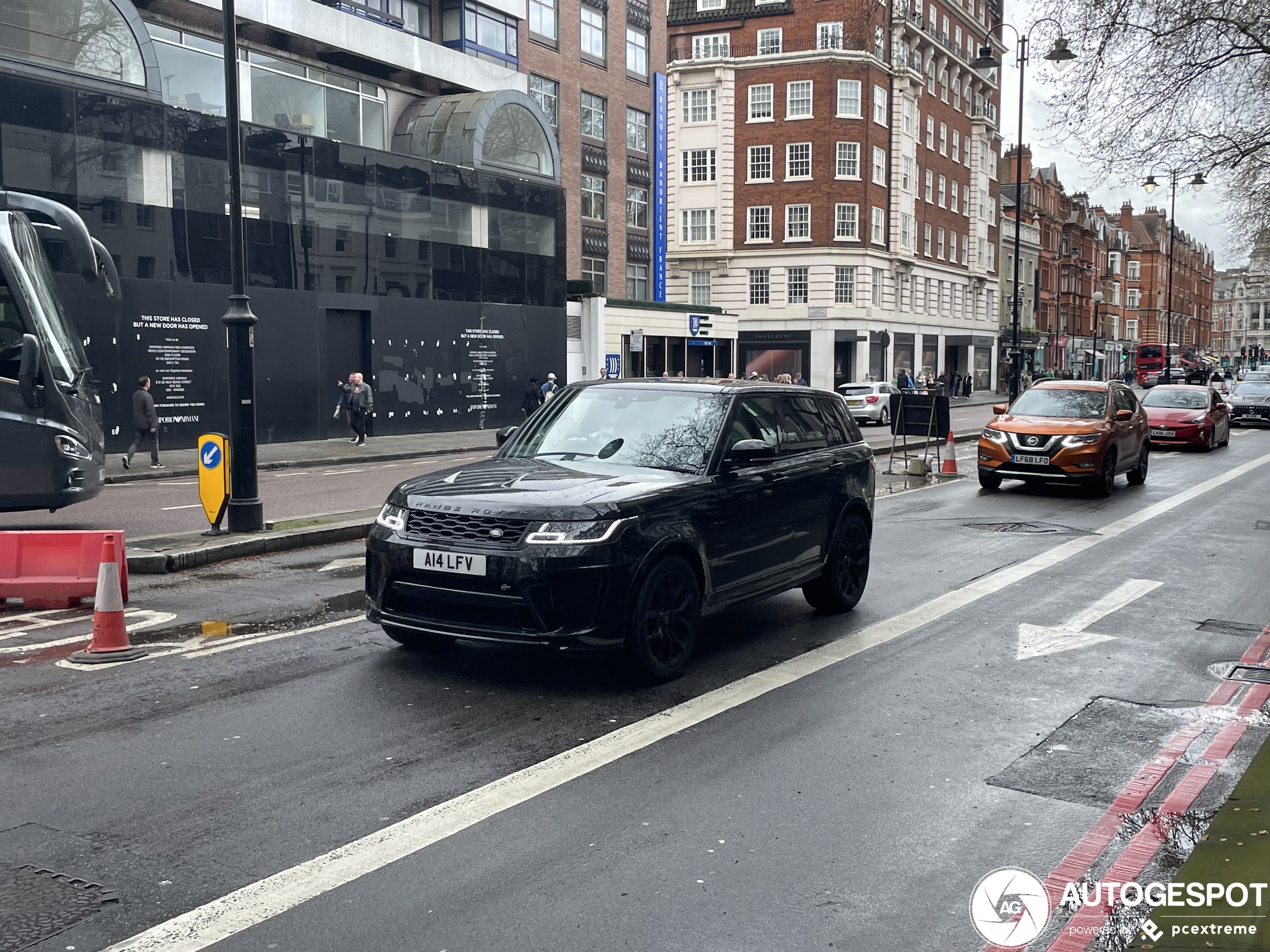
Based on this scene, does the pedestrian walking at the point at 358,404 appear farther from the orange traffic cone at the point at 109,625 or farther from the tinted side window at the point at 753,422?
the tinted side window at the point at 753,422

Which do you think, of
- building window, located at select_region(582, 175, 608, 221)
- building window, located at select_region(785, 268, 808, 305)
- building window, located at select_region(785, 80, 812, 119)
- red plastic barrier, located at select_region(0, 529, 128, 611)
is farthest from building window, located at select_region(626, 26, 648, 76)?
red plastic barrier, located at select_region(0, 529, 128, 611)

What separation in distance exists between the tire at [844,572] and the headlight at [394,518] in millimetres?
3196

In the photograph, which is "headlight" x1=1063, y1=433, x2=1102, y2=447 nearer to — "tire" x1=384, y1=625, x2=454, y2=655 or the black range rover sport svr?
the black range rover sport svr

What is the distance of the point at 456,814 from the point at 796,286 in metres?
55.0

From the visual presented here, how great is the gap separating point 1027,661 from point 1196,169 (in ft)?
42.1

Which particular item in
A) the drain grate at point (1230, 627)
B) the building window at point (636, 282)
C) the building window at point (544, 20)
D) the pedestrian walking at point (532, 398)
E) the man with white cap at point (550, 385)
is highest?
the building window at point (544, 20)

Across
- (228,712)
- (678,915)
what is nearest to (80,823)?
(228,712)

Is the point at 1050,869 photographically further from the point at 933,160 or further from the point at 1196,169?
the point at 933,160

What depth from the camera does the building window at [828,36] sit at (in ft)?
186

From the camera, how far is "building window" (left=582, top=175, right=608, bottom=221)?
1794 inches

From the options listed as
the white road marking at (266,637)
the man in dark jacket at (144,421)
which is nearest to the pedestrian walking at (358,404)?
the man in dark jacket at (144,421)

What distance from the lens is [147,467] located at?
2181 centimetres

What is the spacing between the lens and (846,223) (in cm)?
5731

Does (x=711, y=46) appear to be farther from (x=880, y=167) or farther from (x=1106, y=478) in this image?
(x=1106, y=478)
